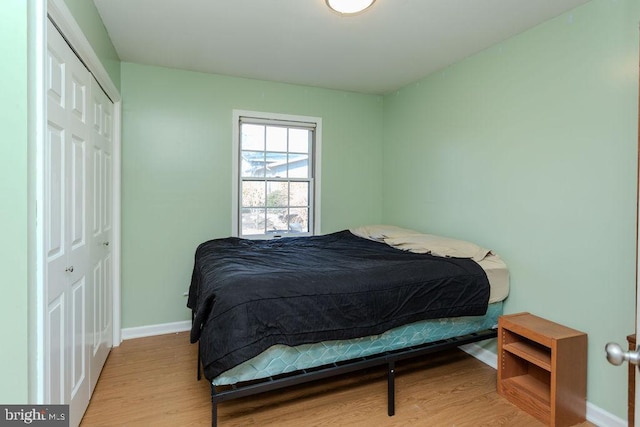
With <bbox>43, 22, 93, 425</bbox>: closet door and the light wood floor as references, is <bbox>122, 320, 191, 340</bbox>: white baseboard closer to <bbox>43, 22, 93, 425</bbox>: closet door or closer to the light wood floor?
the light wood floor

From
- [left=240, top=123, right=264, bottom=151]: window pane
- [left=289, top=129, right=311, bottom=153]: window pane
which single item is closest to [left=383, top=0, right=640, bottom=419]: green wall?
[left=289, top=129, right=311, bottom=153]: window pane

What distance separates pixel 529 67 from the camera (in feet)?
7.66

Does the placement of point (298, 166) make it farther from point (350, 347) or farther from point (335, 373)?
point (335, 373)

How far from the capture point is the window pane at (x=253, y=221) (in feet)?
11.7

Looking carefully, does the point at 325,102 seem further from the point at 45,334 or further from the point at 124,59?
the point at 45,334

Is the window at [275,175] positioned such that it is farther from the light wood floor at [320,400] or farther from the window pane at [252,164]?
the light wood floor at [320,400]

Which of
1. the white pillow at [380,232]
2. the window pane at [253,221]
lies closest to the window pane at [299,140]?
the window pane at [253,221]

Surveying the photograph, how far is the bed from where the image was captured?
1685 millimetres

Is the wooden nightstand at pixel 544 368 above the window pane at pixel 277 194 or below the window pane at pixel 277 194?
below

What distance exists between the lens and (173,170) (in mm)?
3221

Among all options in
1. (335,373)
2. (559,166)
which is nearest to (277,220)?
(335,373)

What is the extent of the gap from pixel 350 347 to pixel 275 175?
219 cm

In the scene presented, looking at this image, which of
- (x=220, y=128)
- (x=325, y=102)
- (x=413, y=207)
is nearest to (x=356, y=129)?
(x=325, y=102)

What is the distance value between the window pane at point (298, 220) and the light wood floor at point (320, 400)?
5.47 feet
